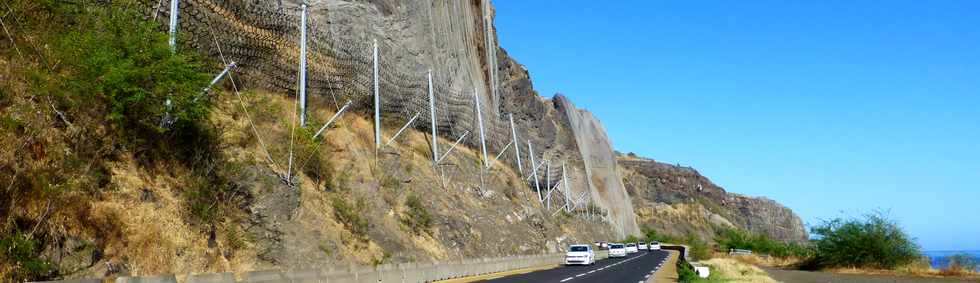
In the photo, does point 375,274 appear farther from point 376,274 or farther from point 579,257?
point 579,257

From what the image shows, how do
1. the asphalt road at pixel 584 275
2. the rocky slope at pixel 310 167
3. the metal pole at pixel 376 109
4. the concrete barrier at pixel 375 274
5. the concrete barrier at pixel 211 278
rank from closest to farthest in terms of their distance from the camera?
the concrete barrier at pixel 211 278, the concrete barrier at pixel 375 274, the rocky slope at pixel 310 167, the asphalt road at pixel 584 275, the metal pole at pixel 376 109

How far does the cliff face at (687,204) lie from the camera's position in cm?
14912

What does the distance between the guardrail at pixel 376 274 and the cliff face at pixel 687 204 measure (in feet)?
376

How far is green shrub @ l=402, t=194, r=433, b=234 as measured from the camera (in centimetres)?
3391

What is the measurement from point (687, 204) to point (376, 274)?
142777 mm

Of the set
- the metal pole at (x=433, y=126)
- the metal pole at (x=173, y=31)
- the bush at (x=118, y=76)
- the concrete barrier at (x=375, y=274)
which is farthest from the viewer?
the metal pole at (x=433, y=126)

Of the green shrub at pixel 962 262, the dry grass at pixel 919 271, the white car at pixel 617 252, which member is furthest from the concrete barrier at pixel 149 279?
the white car at pixel 617 252

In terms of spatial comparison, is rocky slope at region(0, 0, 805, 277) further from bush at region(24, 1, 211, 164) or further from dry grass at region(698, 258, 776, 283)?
dry grass at region(698, 258, 776, 283)

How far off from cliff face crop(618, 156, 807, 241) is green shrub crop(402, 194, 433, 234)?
113 meters

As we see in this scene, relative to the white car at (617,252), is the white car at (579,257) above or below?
below

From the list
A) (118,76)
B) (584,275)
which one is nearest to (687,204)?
(584,275)

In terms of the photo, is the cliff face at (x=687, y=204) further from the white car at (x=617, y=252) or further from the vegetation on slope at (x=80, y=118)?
the vegetation on slope at (x=80, y=118)

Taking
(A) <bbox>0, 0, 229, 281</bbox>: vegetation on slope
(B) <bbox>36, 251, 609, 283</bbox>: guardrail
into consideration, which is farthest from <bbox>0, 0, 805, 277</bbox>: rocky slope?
(B) <bbox>36, 251, 609, 283</bbox>: guardrail

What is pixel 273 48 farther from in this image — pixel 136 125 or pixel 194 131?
pixel 136 125
